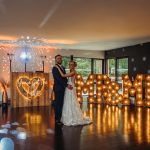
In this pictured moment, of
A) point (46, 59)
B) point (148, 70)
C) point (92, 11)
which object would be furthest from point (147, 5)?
point (46, 59)

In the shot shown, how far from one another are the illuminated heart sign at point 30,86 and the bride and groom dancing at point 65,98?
127 inches

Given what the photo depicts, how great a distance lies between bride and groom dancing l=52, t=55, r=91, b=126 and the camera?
5363mm

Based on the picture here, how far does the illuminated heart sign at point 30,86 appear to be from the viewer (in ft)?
27.8

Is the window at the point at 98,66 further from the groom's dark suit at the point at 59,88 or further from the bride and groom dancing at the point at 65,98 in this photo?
the groom's dark suit at the point at 59,88

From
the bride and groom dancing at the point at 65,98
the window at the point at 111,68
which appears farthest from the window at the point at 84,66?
the bride and groom dancing at the point at 65,98

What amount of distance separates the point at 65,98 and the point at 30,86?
11.0ft

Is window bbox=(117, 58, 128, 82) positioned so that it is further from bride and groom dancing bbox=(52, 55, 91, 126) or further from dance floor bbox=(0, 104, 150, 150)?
bride and groom dancing bbox=(52, 55, 91, 126)

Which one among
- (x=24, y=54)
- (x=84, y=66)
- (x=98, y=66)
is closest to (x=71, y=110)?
(x=24, y=54)

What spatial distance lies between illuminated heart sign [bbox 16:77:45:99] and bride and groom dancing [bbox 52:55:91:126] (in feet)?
10.6

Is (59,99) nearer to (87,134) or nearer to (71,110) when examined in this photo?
(71,110)

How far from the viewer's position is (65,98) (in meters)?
5.48

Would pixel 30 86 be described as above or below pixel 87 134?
above

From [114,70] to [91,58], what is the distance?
1215mm

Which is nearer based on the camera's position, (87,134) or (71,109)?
(87,134)
